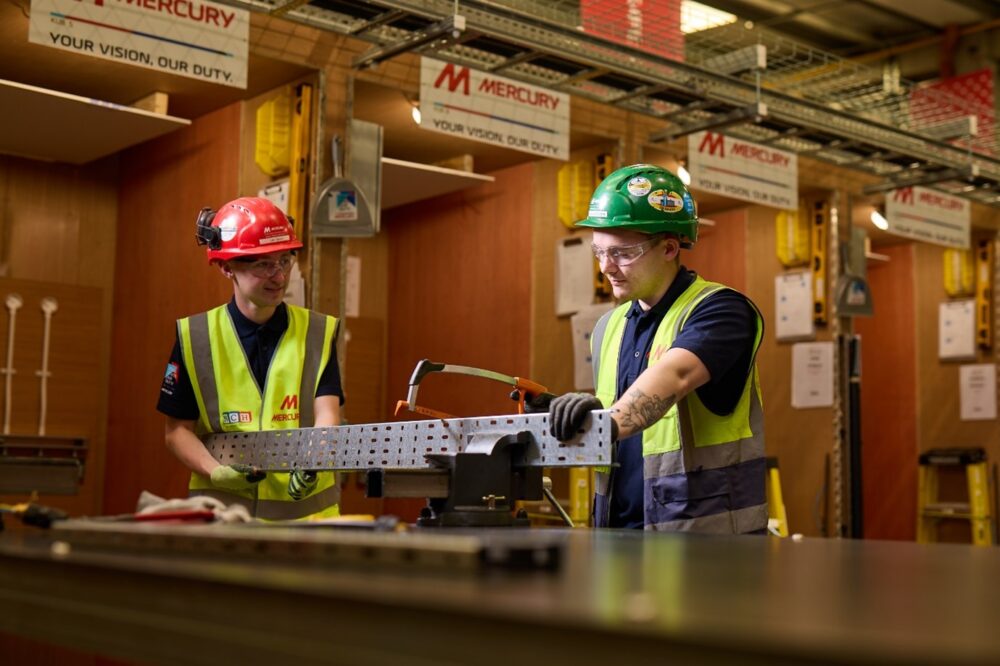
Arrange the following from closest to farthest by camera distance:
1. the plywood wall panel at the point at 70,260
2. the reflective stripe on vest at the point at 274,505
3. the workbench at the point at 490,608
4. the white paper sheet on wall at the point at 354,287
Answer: the workbench at the point at 490,608, the reflective stripe on vest at the point at 274,505, the plywood wall panel at the point at 70,260, the white paper sheet on wall at the point at 354,287

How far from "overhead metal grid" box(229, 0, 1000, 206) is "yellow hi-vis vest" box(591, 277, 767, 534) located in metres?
1.99

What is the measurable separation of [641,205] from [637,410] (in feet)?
2.03

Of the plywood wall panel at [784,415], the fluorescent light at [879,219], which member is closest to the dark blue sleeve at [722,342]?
the plywood wall panel at [784,415]

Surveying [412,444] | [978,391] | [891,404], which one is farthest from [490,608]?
[891,404]

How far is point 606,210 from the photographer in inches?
112

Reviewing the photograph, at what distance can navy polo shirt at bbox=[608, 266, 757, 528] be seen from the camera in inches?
101

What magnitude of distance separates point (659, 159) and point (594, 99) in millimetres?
1090

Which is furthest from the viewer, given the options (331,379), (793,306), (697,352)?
(793,306)

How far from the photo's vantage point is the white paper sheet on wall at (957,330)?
26.4ft

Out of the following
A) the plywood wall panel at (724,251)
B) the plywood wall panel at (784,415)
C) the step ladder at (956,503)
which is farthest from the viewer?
the step ladder at (956,503)

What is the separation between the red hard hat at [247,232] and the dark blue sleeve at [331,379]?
34cm

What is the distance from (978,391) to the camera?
317 inches

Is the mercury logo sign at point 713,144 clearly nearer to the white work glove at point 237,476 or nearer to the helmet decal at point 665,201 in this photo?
the helmet decal at point 665,201

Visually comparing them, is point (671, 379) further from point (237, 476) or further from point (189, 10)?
point (189, 10)
